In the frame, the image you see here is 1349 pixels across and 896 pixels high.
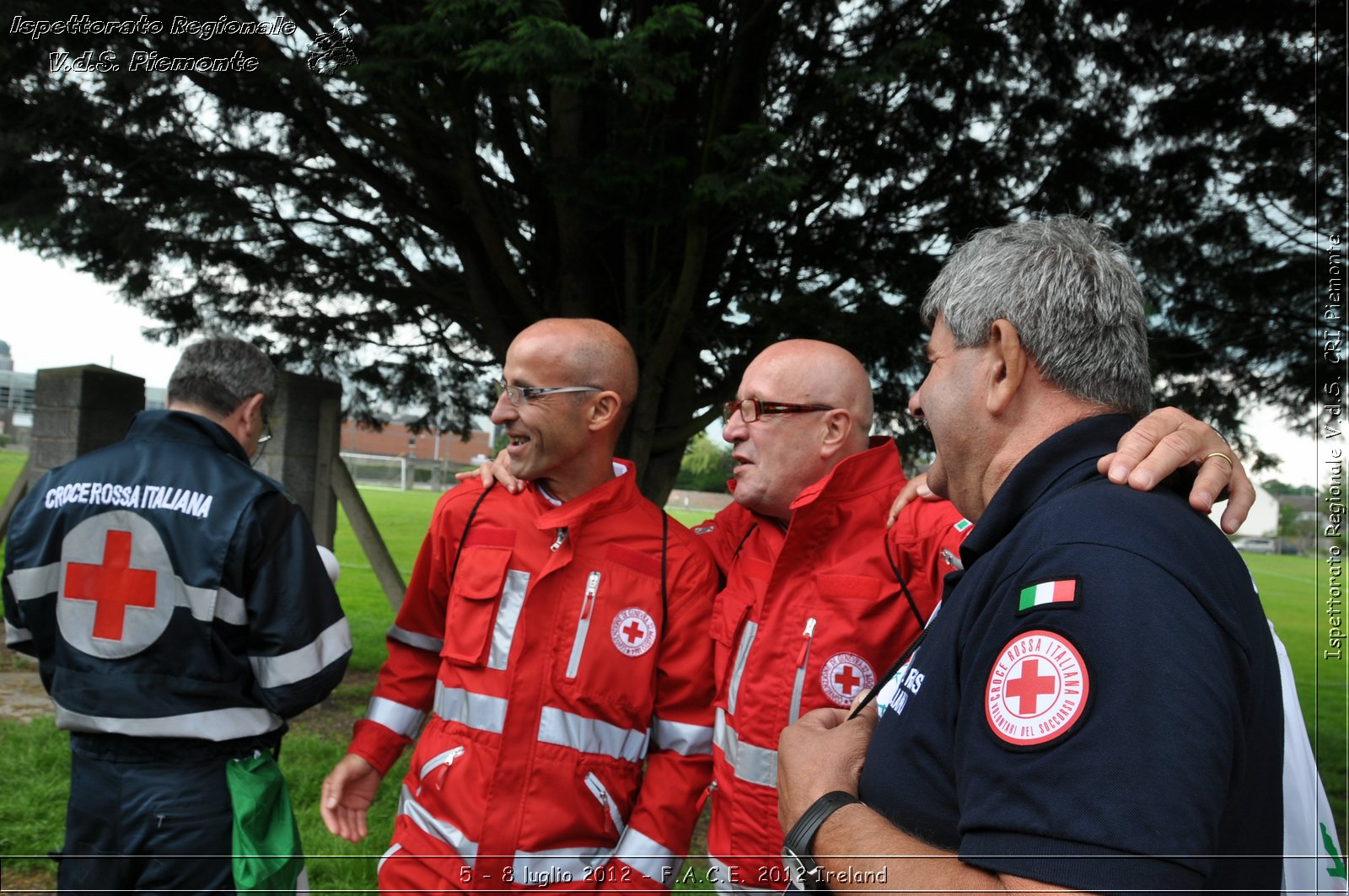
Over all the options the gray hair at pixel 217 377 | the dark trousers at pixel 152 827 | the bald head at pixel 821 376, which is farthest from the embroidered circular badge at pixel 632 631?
the gray hair at pixel 217 377

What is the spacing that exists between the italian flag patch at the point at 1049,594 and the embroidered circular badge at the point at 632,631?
166 cm

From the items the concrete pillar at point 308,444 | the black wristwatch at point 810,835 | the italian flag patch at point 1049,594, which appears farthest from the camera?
the concrete pillar at point 308,444

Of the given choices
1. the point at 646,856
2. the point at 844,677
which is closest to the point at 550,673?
the point at 646,856

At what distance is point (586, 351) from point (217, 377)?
114 cm

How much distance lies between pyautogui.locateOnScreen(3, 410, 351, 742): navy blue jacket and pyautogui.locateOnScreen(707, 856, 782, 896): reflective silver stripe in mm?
1255

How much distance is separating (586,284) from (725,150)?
6.38 ft

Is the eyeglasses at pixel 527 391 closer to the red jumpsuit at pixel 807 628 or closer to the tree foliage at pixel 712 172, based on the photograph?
the red jumpsuit at pixel 807 628

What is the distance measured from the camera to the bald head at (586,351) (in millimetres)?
2879

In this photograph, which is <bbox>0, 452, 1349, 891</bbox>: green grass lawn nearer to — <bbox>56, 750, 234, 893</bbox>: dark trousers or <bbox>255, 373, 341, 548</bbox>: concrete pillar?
<bbox>56, 750, 234, 893</bbox>: dark trousers

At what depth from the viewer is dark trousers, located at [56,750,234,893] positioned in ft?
8.25

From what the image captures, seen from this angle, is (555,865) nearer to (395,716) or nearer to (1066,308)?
(395,716)

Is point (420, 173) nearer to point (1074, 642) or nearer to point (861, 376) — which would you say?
point (861, 376)

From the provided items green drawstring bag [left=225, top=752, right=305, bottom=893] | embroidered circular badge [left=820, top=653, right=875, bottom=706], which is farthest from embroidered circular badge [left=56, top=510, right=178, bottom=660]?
embroidered circular badge [left=820, top=653, right=875, bottom=706]

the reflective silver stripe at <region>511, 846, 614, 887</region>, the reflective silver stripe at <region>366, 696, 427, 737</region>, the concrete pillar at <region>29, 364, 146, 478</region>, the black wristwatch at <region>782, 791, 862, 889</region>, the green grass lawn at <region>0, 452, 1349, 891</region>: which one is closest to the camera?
the black wristwatch at <region>782, 791, 862, 889</region>
